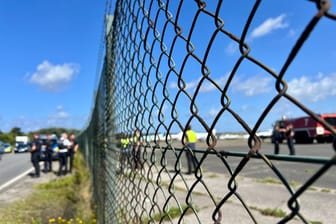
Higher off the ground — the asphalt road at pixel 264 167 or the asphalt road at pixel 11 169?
the asphalt road at pixel 264 167

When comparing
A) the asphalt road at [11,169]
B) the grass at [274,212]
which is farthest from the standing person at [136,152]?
the asphalt road at [11,169]

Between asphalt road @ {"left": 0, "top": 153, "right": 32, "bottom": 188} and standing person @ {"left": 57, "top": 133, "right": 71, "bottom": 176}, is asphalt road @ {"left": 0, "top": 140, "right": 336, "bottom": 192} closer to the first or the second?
asphalt road @ {"left": 0, "top": 153, "right": 32, "bottom": 188}

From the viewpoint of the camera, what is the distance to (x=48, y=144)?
16.5m

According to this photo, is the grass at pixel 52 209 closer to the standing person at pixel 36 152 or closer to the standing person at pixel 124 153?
the standing person at pixel 124 153

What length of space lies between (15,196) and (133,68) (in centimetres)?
821

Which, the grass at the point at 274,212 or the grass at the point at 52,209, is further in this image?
the grass at the point at 52,209

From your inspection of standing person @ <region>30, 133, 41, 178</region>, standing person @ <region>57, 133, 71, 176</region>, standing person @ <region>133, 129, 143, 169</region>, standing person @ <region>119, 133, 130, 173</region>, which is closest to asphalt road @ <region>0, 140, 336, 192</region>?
standing person @ <region>133, 129, 143, 169</region>

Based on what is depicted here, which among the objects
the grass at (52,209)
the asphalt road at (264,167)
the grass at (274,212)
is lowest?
the grass at (52,209)

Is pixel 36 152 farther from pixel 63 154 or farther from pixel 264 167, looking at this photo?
pixel 264 167

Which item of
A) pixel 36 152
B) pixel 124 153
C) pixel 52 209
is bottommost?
pixel 52 209

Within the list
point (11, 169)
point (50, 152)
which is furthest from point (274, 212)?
point (11, 169)

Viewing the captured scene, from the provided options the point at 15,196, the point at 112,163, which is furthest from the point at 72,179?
the point at 112,163

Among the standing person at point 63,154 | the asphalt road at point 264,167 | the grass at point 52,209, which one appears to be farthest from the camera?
the standing person at point 63,154

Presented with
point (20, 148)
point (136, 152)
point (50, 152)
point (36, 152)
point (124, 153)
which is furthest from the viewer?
point (20, 148)
